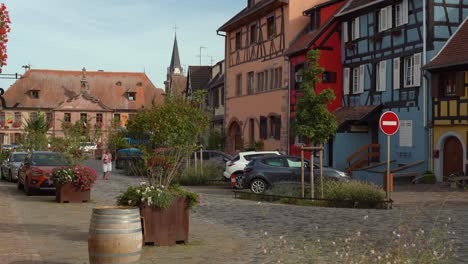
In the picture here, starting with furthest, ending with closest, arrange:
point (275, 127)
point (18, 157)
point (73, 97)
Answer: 1. point (73, 97)
2. point (275, 127)
3. point (18, 157)

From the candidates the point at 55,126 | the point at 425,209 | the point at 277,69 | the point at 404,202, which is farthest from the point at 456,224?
the point at 55,126

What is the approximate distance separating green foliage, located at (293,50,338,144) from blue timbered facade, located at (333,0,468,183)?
30.6 ft

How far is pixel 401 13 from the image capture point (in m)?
29.9

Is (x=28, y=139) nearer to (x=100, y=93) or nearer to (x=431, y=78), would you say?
(x=431, y=78)

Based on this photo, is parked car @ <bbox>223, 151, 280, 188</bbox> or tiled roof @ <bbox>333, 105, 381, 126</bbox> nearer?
parked car @ <bbox>223, 151, 280, 188</bbox>

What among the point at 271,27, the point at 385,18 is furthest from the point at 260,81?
the point at 385,18

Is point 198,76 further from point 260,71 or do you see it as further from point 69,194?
point 69,194

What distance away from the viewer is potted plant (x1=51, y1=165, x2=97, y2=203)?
19.6 meters

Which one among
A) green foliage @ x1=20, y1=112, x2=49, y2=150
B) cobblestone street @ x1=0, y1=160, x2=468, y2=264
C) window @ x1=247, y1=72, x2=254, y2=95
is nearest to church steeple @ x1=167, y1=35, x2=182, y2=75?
green foliage @ x1=20, y1=112, x2=49, y2=150

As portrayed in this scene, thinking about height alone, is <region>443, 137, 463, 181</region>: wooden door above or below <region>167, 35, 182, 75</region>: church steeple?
below

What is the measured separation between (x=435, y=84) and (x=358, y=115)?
505 cm

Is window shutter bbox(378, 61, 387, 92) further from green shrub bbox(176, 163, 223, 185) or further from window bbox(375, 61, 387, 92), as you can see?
green shrub bbox(176, 163, 223, 185)

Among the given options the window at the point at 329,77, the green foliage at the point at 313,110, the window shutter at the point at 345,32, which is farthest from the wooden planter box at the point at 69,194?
the window shutter at the point at 345,32

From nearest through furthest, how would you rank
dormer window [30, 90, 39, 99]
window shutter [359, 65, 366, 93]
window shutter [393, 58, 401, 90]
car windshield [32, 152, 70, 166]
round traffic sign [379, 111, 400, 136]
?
1. round traffic sign [379, 111, 400, 136]
2. car windshield [32, 152, 70, 166]
3. window shutter [393, 58, 401, 90]
4. window shutter [359, 65, 366, 93]
5. dormer window [30, 90, 39, 99]
